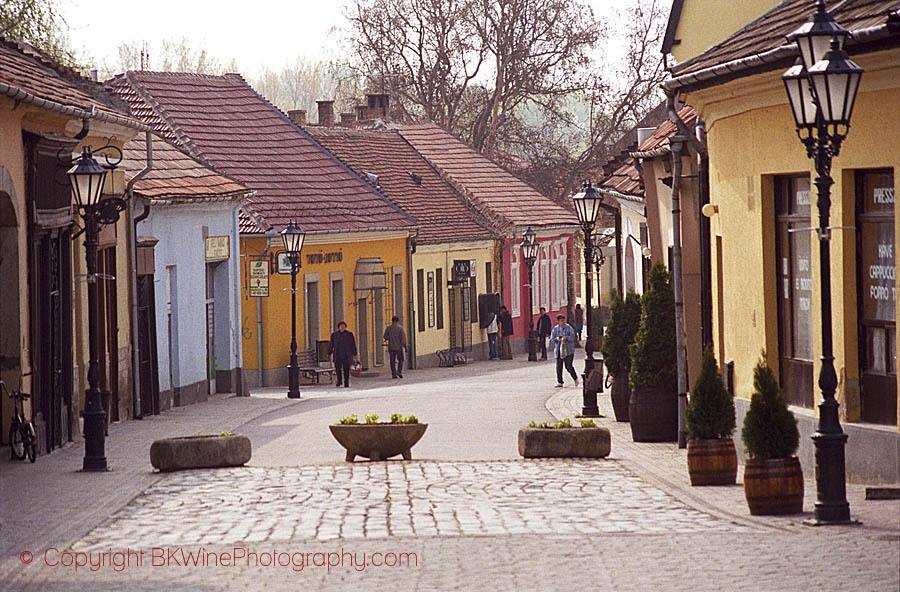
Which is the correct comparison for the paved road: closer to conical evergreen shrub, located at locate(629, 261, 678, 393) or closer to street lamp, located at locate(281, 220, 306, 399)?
conical evergreen shrub, located at locate(629, 261, 678, 393)

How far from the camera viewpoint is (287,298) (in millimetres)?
36094

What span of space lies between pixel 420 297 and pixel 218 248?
44.8ft

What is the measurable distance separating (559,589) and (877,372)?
17.6ft

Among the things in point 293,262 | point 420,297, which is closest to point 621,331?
point 293,262

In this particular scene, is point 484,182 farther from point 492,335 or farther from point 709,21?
point 709,21

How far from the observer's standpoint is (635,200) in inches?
1018

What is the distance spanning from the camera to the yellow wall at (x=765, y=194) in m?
12.6

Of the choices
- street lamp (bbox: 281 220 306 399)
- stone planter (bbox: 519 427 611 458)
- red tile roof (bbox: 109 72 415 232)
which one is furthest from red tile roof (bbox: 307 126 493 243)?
stone planter (bbox: 519 427 611 458)

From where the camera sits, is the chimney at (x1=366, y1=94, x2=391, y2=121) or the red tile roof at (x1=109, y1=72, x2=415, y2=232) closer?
the red tile roof at (x1=109, y1=72, x2=415, y2=232)

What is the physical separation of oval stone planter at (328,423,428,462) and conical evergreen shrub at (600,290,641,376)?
5203 millimetres

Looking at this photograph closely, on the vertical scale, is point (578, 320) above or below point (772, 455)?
above

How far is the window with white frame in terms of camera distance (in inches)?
1978

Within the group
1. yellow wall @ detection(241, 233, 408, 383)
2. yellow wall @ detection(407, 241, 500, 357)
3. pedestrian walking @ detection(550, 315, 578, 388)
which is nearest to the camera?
pedestrian walking @ detection(550, 315, 578, 388)

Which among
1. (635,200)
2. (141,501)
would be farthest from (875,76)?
(635,200)
